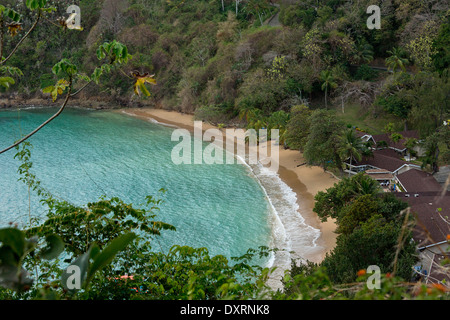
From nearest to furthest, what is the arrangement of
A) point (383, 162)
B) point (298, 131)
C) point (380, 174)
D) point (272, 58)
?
point (380, 174) → point (383, 162) → point (298, 131) → point (272, 58)

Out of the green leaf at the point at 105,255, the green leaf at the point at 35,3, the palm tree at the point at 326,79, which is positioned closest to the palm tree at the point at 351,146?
the palm tree at the point at 326,79

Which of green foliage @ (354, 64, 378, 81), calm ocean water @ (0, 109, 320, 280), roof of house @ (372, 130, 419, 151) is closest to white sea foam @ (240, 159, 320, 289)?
calm ocean water @ (0, 109, 320, 280)

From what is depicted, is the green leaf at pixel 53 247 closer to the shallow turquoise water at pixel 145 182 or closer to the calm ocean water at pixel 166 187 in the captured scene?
the shallow turquoise water at pixel 145 182

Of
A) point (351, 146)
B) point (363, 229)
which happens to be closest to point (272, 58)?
point (351, 146)

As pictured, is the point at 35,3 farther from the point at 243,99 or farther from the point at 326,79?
the point at 243,99

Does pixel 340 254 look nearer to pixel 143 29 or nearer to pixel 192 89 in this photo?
pixel 192 89

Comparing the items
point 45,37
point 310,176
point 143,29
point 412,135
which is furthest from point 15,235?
point 45,37
